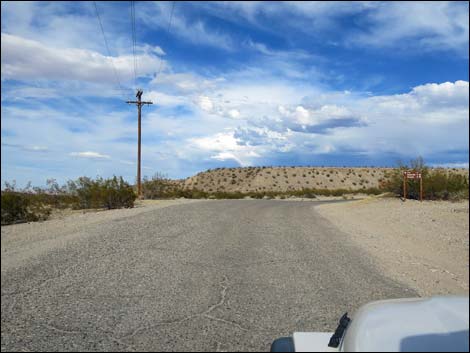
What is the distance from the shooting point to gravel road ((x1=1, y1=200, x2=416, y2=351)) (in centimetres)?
352

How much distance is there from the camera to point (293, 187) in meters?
91.0

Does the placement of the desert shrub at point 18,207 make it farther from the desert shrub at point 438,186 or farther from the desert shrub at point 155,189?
the desert shrub at point 155,189

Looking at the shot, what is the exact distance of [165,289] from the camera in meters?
6.13

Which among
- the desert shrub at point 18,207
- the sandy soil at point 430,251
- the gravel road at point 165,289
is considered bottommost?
the gravel road at point 165,289

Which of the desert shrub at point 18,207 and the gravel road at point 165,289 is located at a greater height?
the desert shrub at point 18,207

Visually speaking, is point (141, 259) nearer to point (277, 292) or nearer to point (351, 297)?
point (277, 292)

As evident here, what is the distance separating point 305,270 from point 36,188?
5.52 metres

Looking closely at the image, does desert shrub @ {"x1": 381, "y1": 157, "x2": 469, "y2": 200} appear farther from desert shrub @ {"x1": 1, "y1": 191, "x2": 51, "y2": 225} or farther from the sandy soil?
desert shrub @ {"x1": 1, "y1": 191, "x2": 51, "y2": 225}

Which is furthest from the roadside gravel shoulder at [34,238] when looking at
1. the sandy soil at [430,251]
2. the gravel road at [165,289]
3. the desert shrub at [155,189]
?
the desert shrub at [155,189]

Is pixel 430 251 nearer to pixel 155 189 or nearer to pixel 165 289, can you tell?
pixel 165 289

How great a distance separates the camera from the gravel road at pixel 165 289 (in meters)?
3.52

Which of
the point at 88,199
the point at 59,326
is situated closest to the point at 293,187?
the point at 88,199

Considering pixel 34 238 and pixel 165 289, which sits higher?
pixel 34 238

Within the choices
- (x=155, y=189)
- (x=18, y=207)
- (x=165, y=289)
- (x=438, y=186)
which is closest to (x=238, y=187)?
(x=155, y=189)
